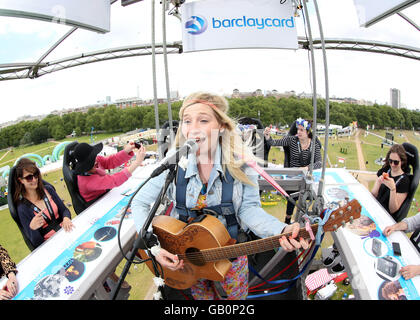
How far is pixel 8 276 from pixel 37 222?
729 mm

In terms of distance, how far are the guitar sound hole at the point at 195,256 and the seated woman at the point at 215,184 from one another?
Answer: 2.8 inches

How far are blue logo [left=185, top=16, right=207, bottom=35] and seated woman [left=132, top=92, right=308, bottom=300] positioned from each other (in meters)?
2.22

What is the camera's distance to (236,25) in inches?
128

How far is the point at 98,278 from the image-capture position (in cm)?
163

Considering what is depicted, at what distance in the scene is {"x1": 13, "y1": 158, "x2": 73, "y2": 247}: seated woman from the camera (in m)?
2.29

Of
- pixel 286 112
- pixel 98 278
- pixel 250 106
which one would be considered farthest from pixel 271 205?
pixel 286 112

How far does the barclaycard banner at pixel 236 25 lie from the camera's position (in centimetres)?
311

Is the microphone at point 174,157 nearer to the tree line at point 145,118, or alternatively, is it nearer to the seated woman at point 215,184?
the seated woman at point 215,184

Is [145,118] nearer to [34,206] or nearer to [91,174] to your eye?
[91,174]

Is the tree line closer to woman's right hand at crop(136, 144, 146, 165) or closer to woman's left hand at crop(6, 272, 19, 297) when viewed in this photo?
woman's right hand at crop(136, 144, 146, 165)

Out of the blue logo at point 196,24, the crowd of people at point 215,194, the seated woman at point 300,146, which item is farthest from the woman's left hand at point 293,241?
the blue logo at point 196,24

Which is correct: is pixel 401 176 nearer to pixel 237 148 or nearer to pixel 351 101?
pixel 237 148

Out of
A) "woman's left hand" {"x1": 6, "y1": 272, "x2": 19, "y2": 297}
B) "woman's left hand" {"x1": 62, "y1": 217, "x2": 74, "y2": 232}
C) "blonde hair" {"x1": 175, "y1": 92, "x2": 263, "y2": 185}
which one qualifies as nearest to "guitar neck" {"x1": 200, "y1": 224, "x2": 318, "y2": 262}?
"blonde hair" {"x1": 175, "y1": 92, "x2": 263, "y2": 185}

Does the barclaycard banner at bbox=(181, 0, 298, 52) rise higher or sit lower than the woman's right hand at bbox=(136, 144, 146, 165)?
higher
